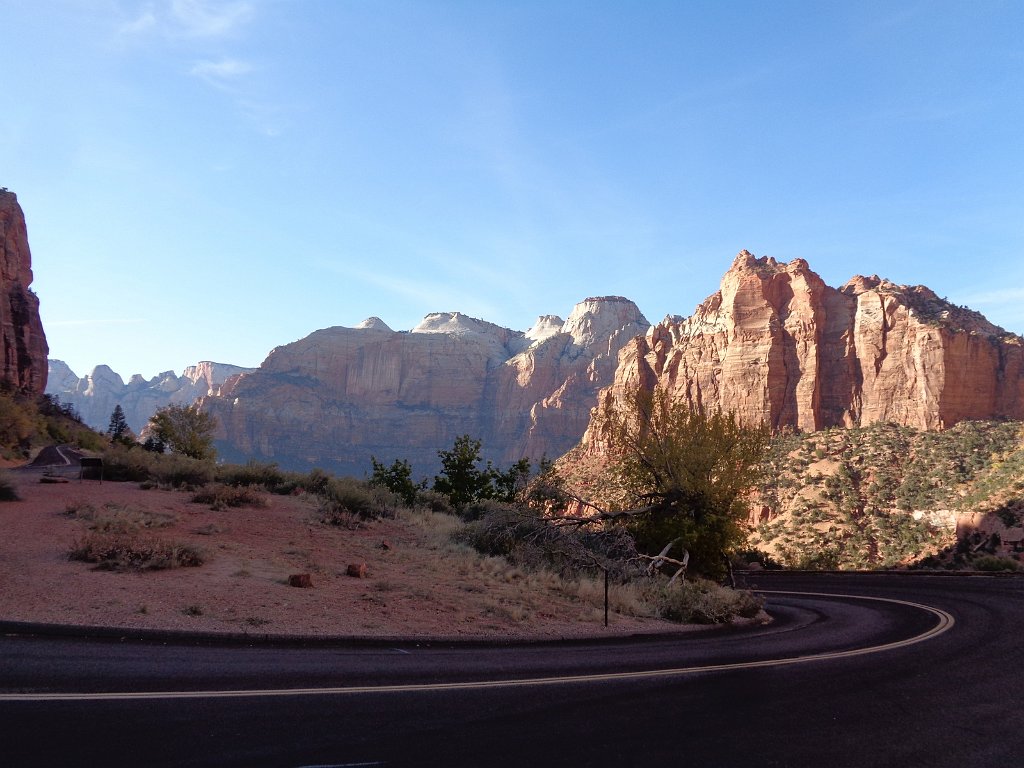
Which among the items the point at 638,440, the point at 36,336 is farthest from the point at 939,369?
the point at 36,336

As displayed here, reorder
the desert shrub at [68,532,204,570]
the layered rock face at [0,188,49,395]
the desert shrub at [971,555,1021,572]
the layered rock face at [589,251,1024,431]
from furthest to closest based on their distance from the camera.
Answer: the layered rock face at [0,188,49,395] → the layered rock face at [589,251,1024,431] → the desert shrub at [971,555,1021,572] → the desert shrub at [68,532,204,570]

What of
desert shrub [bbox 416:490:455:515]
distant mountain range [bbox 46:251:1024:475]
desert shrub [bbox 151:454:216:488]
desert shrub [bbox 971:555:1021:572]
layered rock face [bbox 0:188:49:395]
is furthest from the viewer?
distant mountain range [bbox 46:251:1024:475]

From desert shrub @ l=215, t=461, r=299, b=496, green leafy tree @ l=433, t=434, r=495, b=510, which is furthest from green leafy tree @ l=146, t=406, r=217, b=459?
desert shrub @ l=215, t=461, r=299, b=496

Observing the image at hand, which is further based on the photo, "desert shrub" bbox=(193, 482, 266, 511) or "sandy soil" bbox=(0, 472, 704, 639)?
"desert shrub" bbox=(193, 482, 266, 511)

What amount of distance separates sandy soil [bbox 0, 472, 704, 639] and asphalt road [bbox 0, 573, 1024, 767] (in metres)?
1.12

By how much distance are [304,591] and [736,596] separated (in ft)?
32.4

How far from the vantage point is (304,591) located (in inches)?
508

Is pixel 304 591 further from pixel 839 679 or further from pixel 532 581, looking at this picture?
pixel 839 679

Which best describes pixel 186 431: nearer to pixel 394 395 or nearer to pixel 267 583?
pixel 267 583

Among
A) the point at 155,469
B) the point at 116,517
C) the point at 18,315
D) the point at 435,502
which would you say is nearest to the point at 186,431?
the point at 155,469

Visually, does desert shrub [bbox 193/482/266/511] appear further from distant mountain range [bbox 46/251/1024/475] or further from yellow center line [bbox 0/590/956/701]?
distant mountain range [bbox 46/251/1024/475]

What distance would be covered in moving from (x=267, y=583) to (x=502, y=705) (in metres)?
7.51

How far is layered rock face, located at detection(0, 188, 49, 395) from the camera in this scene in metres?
64.0

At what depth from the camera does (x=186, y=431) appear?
4731 cm
